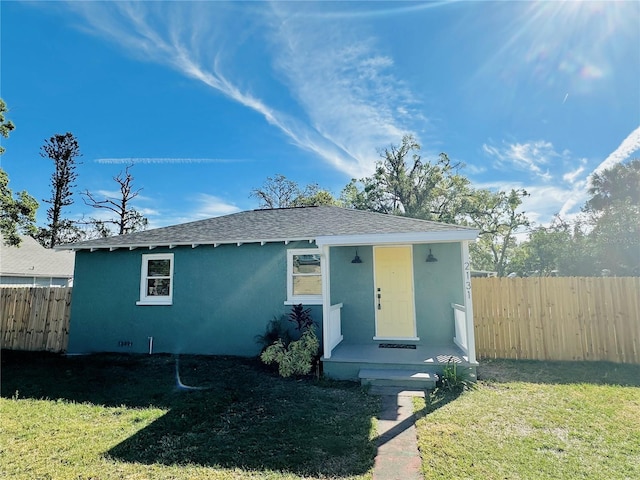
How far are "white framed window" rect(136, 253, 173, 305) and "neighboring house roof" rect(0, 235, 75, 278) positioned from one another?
1284 centimetres

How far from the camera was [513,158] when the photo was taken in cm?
2048

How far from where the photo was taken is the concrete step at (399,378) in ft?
18.9

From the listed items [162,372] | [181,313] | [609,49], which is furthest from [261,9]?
[609,49]

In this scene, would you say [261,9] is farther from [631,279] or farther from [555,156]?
[555,156]

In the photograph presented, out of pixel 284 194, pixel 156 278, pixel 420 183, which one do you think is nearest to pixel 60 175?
pixel 284 194

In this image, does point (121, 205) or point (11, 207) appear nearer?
point (11, 207)

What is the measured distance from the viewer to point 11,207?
12297 millimetres

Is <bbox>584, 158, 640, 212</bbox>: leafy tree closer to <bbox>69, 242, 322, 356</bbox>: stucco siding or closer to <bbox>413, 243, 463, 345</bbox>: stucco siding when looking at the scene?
<bbox>413, 243, 463, 345</bbox>: stucco siding

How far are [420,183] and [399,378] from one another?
68.7 ft

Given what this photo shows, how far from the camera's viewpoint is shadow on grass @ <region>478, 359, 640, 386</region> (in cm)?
614

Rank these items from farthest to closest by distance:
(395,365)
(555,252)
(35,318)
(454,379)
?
(555,252)
(35,318)
(395,365)
(454,379)

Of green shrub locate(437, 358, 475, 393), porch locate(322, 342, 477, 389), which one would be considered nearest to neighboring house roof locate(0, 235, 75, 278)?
porch locate(322, 342, 477, 389)

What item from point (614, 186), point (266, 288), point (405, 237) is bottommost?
point (266, 288)

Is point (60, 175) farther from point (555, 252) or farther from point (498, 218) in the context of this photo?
point (555, 252)
